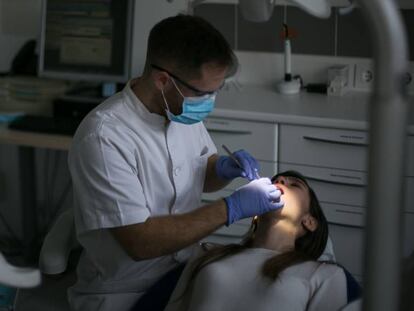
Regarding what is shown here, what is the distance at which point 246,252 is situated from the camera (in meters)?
1.89

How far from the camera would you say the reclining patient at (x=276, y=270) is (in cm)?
169

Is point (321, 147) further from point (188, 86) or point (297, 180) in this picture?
point (188, 86)

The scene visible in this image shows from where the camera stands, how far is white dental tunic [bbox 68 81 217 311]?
170 cm

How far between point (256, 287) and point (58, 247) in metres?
0.55

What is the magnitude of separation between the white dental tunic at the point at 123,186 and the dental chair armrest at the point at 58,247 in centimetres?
6

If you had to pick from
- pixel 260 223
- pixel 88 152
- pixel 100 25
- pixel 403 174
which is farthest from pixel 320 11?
pixel 100 25

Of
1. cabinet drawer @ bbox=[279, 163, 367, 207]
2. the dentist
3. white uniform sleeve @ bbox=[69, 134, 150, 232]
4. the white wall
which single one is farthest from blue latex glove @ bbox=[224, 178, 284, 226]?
the white wall

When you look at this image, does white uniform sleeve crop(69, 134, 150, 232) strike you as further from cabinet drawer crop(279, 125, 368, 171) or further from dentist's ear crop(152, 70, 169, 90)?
cabinet drawer crop(279, 125, 368, 171)

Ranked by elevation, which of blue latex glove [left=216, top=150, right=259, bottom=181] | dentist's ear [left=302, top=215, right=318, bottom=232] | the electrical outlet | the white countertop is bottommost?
dentist's ear [left=302, top=215, right=318, bottom=232]

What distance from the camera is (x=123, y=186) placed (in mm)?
1702

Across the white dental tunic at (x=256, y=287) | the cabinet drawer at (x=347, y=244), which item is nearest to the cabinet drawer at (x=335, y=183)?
the cabinet drawer at (x=347, y=244)

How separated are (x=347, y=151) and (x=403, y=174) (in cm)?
200

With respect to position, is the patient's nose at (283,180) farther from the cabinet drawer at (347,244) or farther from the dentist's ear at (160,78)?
the cabinet drawer at (347,244)

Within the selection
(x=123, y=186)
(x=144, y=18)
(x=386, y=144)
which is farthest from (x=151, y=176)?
(x=144, y=18)
